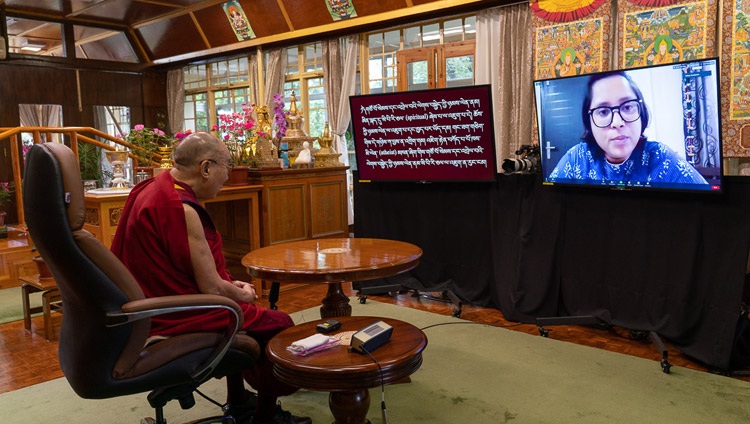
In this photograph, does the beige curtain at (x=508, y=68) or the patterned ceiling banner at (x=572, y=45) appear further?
the beige curtain at (x=508, y=68)

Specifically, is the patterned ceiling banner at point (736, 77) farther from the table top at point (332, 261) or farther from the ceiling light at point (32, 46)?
the ceiling light at point (32, 46)

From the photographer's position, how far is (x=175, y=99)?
9.69m

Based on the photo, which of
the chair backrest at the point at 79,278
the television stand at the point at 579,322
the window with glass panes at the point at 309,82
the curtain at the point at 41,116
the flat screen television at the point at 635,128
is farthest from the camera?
the curtain at the point at 41,116

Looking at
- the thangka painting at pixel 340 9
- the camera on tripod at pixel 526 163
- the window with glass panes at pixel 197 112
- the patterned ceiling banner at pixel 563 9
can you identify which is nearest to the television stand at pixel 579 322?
the camera on tripod at pixel 526 163

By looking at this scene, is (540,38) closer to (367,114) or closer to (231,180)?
(367,114)

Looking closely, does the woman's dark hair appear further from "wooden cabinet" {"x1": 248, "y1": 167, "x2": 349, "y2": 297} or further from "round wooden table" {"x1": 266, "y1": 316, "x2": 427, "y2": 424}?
"wooden cabinet" {"x1": 248, "y1": 167, "x2": 349, "y2": 297}

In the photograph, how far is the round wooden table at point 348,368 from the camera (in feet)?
6.00

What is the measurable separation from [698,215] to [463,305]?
1.68m

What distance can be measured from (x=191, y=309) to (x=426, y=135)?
2.70 m

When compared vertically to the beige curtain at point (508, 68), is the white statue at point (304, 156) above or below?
below

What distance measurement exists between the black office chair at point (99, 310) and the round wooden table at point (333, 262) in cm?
55

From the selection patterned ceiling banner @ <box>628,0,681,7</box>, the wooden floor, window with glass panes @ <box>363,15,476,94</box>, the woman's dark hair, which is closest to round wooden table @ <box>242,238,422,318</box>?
the wooden floor

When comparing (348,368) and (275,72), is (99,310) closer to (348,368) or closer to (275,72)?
(348,368)

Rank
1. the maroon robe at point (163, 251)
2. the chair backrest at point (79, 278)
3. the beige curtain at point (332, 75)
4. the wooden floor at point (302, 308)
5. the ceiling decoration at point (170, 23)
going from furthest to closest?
the beige curtain at point (332, 75) → the ceiling decoration at point (170, 23) → the wooden floor at point (302, 308) → the maroon robe at point (163, 251) → the chair backrest at point (79, 278)
